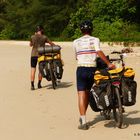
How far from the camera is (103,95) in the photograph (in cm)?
898

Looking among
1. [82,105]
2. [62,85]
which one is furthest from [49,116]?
[62,85]

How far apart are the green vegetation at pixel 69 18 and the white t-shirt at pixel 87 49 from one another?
20587mm

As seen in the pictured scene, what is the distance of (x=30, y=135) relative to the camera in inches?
361

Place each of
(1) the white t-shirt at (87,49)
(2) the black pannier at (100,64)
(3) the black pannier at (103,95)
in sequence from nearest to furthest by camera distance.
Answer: (3) the black pannier at (103,95) < (1) the white t-shirt at (87,49) < (2) the black pannier at (100,64)

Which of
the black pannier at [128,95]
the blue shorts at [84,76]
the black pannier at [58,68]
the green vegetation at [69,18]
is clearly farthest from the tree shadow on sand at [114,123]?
the green vegetation at [69,18]

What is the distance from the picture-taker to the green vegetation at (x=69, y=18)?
1397 inches

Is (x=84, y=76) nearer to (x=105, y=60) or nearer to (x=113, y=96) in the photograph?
(x=105, y=60)

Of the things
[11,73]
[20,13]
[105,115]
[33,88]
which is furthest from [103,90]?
[20,13]

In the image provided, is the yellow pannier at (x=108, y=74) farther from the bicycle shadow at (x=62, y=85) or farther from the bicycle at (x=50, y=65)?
the bicycle shadow at (x=62, y=85)

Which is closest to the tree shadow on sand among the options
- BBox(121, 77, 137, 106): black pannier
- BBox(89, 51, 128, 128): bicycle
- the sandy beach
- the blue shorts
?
the sandy beach

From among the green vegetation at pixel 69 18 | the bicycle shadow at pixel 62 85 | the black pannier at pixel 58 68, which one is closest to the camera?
the black pannier at pixel 58 68

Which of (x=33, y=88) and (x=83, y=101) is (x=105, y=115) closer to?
(x=83, y=101)

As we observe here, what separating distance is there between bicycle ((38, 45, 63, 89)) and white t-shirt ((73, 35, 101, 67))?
16.4 feet

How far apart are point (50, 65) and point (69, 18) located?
2759 centimetres
